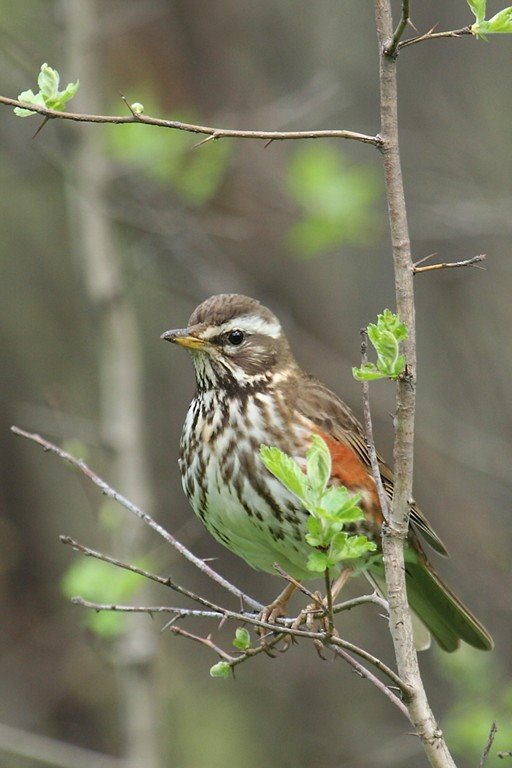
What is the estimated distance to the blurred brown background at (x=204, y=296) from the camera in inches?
306

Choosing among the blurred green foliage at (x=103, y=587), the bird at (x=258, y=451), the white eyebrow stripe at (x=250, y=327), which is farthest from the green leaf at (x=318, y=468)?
the blurred green foliage at (x=103, y=587)

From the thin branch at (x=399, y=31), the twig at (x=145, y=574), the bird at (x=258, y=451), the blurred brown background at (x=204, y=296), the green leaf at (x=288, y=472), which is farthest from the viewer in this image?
the blurred brown background at (x=204, y=296)

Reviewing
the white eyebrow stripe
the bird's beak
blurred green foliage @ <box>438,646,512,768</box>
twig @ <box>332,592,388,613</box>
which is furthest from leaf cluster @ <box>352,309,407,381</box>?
blurred green foliage @ <box>438,646,512,768</box>

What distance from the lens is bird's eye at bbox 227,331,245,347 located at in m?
5.19

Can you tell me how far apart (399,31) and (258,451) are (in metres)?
2.18

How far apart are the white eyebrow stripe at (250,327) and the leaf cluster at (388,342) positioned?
6.54 ft

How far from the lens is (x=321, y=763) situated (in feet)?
26.1

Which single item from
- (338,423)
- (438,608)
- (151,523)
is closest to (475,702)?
(438,608)

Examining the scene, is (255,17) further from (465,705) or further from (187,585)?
(465,705)

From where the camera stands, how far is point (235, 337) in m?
5.23

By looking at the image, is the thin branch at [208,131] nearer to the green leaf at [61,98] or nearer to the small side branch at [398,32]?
the green leaf at [61,98]

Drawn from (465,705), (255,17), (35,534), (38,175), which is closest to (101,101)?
(38,175)

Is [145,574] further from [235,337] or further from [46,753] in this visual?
[46,753]

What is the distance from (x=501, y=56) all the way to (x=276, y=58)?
1.82 m
